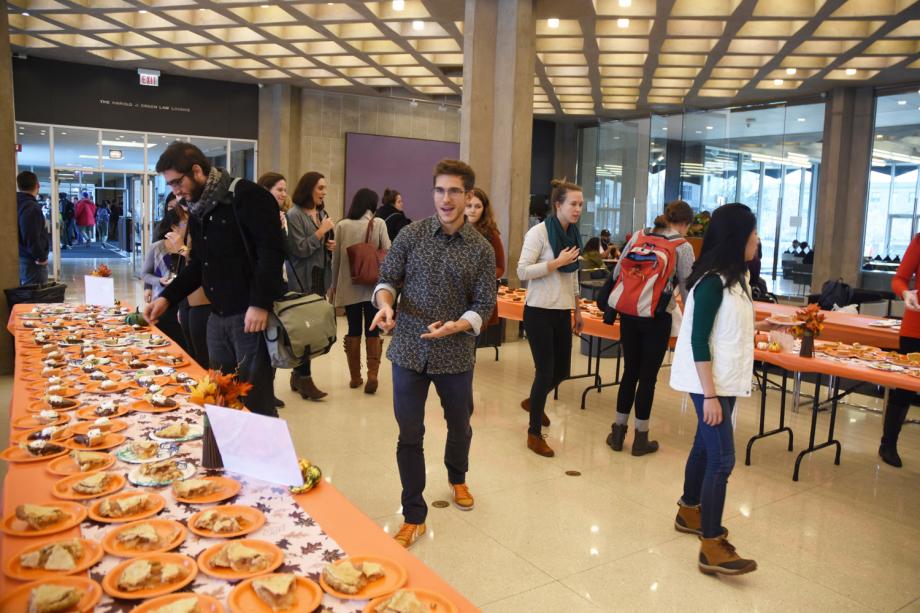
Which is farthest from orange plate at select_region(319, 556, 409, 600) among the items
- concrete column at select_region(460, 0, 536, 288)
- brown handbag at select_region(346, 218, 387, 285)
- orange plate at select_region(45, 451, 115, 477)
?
concrete column at select_region(460, 0, 536, 288)

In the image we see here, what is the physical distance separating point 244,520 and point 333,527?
0.69 feet

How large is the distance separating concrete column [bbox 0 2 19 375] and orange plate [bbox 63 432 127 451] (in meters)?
5.00

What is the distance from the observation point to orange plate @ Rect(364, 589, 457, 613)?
1.30 meters

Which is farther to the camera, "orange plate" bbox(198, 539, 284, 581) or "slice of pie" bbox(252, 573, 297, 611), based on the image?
"orange plate" bbox(198, 539, 284, 581)

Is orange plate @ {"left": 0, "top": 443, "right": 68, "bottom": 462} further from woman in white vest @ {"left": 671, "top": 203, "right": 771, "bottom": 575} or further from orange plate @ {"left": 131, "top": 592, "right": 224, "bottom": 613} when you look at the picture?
woman in white vest @ {"left": 671, "top": 203, "right": 771, "bottom": 575}

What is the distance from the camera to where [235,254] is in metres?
2.77

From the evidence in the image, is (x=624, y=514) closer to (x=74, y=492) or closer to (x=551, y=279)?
(x=551, y=279)

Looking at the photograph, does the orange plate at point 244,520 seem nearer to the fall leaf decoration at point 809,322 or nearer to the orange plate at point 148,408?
the orange plate at point 148,408

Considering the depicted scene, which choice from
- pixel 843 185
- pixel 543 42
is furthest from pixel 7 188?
pixel 843 185

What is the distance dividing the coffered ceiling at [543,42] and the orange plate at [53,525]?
779 cm

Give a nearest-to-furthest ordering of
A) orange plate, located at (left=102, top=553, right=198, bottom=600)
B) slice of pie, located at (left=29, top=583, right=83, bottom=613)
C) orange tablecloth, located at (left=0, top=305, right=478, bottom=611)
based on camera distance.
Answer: slice of pie, located at (left=29, top=583, right=83, bottom=613)
orange plate, located at (left=102, top=553, right=198, bottom=600)
orange tablecloth, located at (left=0, top=305, right=478, bottom=611)

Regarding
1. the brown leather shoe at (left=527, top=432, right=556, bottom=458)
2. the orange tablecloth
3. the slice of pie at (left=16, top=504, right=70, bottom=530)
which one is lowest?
the brown leather shoe at (left=527, top=432, right=556, bottom=458)

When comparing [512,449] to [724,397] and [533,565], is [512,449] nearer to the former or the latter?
[533,565]

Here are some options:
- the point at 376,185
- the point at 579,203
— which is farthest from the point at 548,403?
the point at 376,185
